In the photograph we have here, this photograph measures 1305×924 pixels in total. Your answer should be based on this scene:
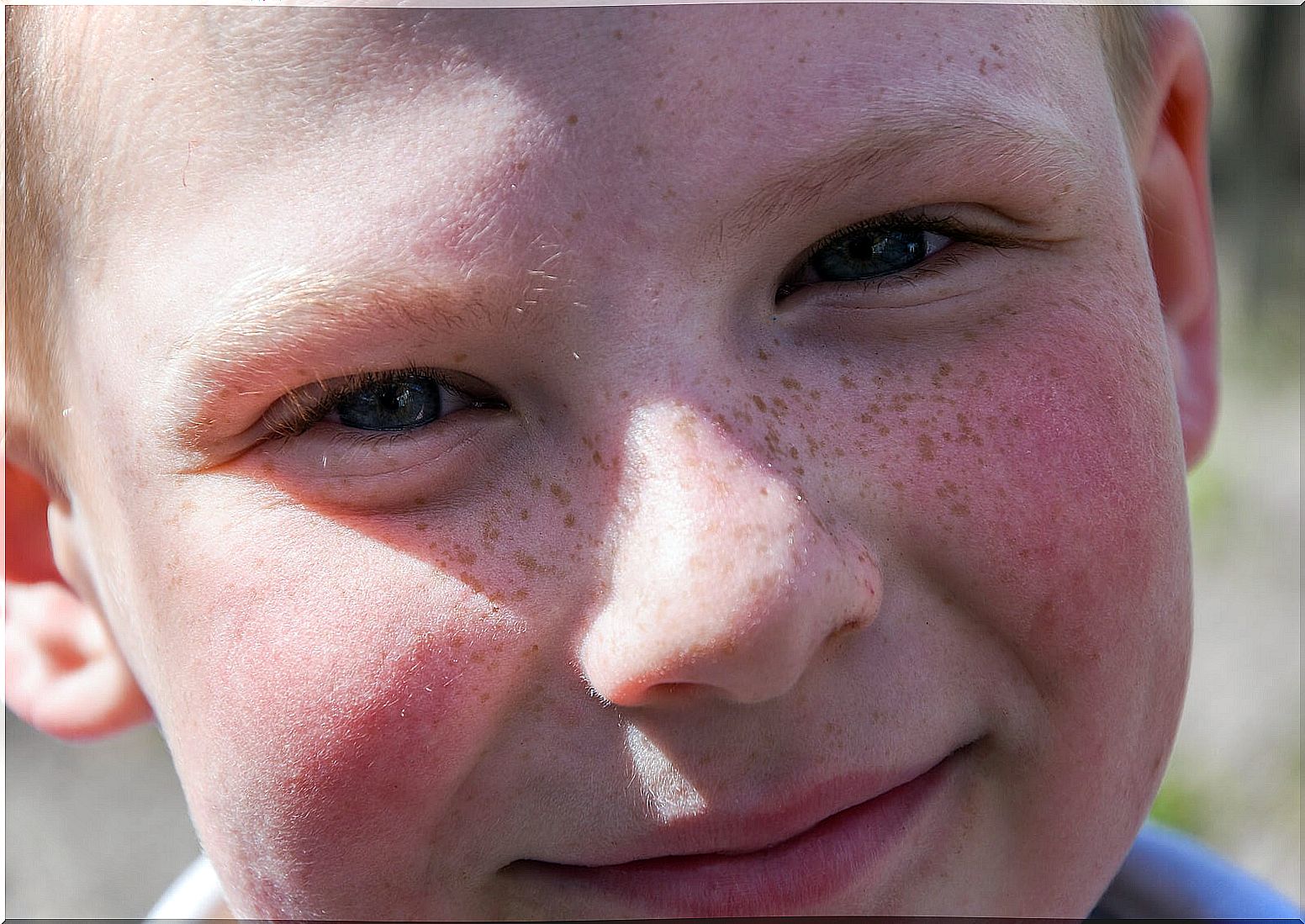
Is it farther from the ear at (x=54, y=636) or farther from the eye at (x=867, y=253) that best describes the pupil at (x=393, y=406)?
the ear at (x=54, y=636)

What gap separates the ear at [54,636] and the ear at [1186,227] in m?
0.70

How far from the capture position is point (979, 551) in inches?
24.5

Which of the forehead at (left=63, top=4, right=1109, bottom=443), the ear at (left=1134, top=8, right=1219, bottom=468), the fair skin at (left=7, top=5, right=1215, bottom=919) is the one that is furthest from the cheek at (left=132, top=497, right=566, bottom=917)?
the ear at (left=1134, top=8, right=1219, bottom=468)

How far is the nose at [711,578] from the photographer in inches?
22.2

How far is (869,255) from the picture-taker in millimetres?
644

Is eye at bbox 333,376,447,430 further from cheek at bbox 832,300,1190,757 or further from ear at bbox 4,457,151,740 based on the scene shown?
ear at bbox 4,457,151,740

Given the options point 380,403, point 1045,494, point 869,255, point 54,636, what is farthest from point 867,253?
point 54,636

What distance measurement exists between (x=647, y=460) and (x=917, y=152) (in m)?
0.18

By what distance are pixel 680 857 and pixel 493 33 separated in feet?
1.27

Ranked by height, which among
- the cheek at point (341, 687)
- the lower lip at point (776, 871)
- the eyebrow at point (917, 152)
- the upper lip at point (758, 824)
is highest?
the eyebrow at point (917, 152)

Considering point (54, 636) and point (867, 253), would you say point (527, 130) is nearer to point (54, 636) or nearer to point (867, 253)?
point (867, 253)

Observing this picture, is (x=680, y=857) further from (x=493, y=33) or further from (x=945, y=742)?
(x=493, y=33)

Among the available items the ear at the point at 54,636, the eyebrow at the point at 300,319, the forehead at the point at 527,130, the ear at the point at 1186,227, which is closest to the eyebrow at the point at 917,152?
the forehead at the point at 527,130

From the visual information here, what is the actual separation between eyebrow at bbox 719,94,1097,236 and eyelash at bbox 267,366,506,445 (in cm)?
15
